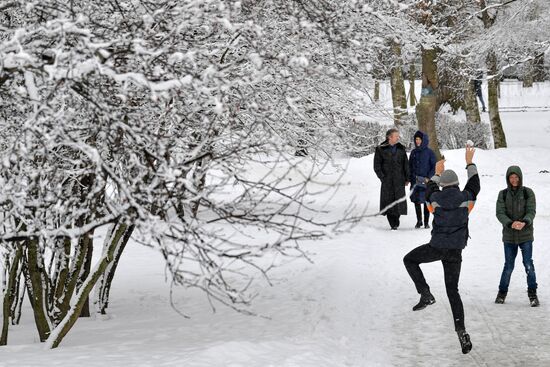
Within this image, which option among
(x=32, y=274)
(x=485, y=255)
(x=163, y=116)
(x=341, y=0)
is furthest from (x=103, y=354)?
(x=485, y=255)

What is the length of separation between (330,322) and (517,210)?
2.57 metres

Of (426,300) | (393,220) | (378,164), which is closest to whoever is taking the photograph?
(426,300)

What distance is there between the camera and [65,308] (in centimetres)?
833

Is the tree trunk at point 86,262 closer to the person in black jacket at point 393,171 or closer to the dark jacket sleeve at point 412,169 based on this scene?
the person in black jacket at point 393,171

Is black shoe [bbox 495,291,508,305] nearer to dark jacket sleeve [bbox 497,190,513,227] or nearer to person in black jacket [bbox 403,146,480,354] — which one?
dark jacket sleeve [bbox 497,190,513,227]

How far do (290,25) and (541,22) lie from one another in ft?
64.4

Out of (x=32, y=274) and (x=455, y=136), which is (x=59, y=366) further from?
(x=455, y=136)

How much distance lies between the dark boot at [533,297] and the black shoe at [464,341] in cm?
219

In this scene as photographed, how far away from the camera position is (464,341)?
7.74 meters

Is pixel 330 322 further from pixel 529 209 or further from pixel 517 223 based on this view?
pixel 529 209

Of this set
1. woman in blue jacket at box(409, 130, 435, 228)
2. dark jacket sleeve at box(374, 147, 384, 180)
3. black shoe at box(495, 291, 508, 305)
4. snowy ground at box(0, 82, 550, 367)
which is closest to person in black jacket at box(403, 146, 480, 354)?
snowy ground at box(0, 82, 550, 367)

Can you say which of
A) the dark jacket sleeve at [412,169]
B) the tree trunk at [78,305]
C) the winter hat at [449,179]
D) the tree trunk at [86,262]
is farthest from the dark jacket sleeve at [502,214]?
the dark jacket sleeve at [412,169]

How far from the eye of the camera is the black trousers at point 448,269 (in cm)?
799

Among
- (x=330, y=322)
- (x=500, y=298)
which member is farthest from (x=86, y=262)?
(x=500, y=298)
